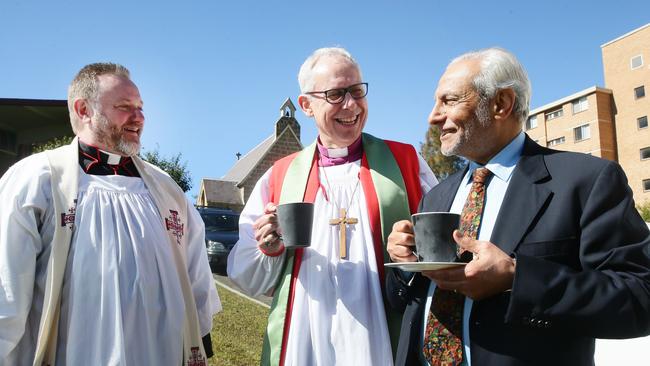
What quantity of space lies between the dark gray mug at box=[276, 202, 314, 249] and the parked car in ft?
37.5

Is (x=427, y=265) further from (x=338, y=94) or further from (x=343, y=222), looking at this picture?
(x=338, y=94)

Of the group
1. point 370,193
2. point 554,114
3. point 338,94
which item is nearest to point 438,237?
point 370,193

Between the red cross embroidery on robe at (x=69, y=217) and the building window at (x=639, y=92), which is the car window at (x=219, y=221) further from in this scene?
the building window at (x=639, y=92)

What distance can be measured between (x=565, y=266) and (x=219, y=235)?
45.3ft

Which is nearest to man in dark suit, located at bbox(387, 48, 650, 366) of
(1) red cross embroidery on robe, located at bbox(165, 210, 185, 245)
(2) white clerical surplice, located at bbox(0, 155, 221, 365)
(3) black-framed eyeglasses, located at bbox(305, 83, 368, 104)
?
(3) black-framed eyeglasses, located at bbox(305, 83, 368, 104)

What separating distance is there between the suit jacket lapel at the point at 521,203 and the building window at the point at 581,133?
2127 inches

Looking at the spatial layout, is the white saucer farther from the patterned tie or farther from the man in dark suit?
the patterned tie

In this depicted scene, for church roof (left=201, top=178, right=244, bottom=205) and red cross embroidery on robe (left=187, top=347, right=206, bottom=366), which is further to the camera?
church roof (left=201, top=178, right=244, bottom=205)

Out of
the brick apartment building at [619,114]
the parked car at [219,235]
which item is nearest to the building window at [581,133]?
the brick apartment building at [619,114]

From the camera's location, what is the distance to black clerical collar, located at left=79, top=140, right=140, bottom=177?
333 centimetres

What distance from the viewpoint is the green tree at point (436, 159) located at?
40.2 m

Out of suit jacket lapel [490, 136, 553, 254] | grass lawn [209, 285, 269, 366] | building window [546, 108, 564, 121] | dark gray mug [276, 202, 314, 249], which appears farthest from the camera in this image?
building window [546, 108, 564, 121]

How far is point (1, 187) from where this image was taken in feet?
10.0

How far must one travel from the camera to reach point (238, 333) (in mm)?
7668
